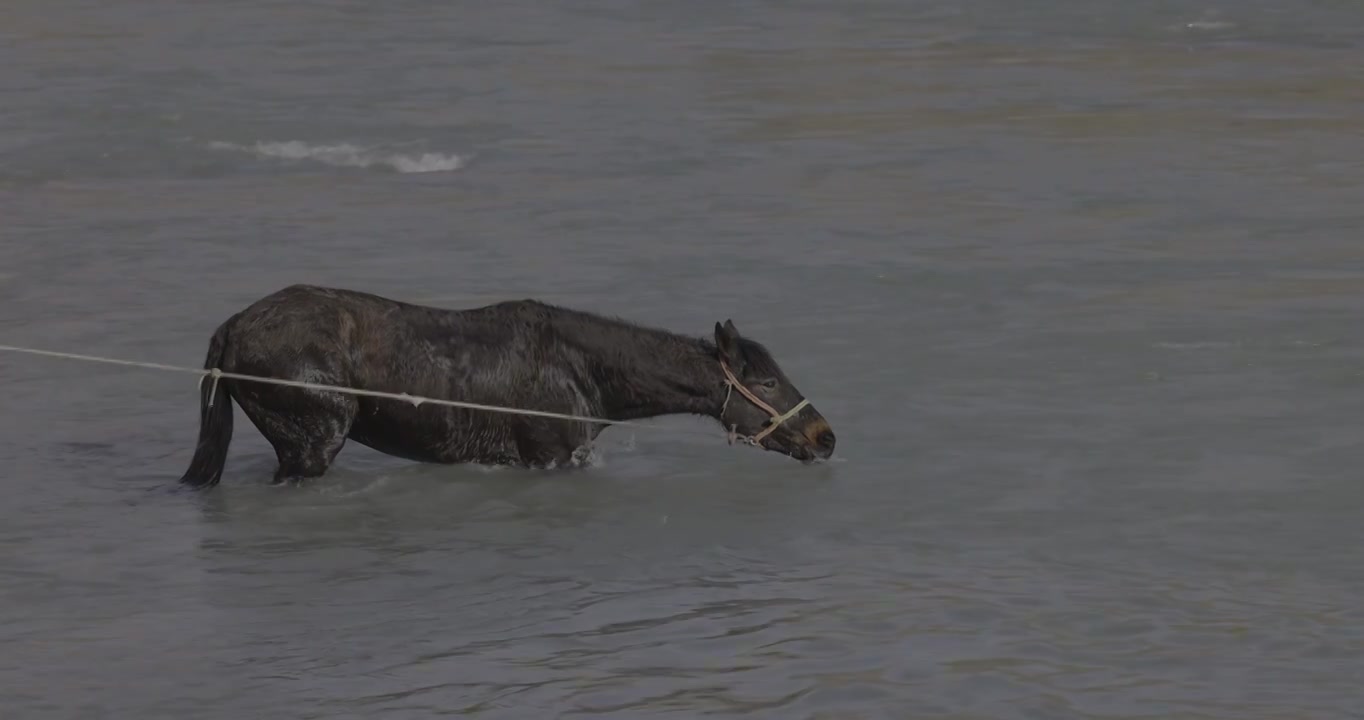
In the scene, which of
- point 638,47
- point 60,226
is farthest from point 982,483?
point 638,47

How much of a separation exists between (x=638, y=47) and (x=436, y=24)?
345 centimetres

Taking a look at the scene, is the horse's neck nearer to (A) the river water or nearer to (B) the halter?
(B) the halter

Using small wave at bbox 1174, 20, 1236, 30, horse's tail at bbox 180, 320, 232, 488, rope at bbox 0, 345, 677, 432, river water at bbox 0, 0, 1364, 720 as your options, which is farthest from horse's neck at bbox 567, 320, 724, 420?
small wave at bbox 1174, 20, 1236, 30

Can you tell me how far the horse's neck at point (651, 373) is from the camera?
11.1m

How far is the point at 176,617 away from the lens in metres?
8.90

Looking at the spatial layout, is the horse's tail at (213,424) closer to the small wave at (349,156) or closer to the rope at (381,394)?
the rope at (381,394)

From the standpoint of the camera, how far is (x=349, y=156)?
20.7 m

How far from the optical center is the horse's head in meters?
11.1

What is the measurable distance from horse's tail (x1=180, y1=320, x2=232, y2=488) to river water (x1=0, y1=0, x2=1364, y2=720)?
154mm

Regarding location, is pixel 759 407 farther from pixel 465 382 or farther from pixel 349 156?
pixel 349 156

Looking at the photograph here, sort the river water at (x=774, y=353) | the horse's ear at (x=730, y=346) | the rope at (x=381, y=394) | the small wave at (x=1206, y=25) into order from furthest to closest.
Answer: the small wave at (x=1206, y=25)
the horse's ear at (x=730, y=346)
the rope at (x=381, y=394)
the river water at (x=774, y=353)

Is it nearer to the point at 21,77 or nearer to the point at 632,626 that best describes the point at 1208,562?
the point at 632,626

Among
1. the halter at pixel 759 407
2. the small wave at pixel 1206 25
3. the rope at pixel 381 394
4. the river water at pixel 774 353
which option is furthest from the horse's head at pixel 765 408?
the small wave at pixel 1206 25

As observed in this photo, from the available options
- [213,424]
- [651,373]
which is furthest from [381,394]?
[651,373]
